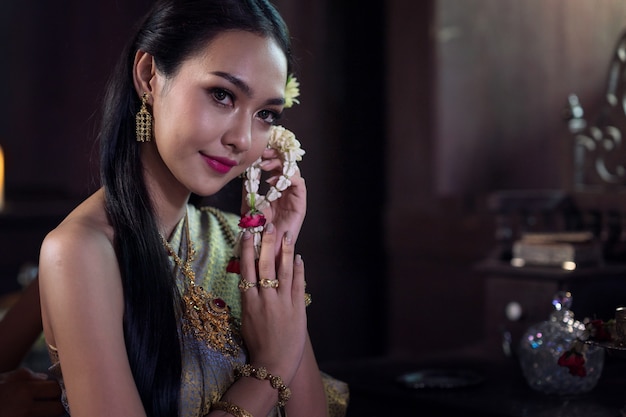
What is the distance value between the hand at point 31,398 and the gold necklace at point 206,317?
13.0 inches

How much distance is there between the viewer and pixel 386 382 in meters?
2.27

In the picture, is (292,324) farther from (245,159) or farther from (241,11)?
(241,11)

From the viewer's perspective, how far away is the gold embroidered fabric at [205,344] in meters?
1.73

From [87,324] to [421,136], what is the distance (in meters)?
2.71

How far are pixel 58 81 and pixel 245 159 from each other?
12.5ft

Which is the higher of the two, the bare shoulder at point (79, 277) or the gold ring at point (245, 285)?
the bare shoulder at point (79, 277)

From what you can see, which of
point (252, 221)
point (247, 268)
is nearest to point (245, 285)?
point (247, 268)

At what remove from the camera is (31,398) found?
1847mm

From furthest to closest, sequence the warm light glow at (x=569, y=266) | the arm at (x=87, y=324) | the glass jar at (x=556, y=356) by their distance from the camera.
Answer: the warm light glow at (x=569, y=266) < the glass jar at (x=556, y=356) < the arm at (x=87, y=324)

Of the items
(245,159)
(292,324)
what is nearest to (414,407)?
(292,324)

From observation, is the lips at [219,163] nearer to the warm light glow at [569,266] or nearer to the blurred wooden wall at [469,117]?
the warm light glow at [569,266]

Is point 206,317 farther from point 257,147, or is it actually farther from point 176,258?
point 257,147

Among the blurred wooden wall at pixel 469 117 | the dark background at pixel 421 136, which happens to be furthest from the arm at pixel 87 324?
the blurred wooden wall at pixel 469 117

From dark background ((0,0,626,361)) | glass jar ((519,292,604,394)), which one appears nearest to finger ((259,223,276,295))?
glass jar ((519,292,604,394))
